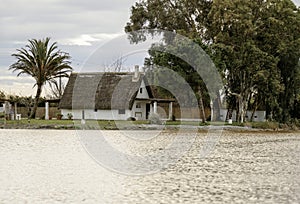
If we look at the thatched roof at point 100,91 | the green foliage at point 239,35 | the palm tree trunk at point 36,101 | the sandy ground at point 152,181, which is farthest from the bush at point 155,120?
the sandy ground at point 152,181

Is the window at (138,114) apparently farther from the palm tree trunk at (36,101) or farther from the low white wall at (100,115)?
the palm tree trunk at (36,101)

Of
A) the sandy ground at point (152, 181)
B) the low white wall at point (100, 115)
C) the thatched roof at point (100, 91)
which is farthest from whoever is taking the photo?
the thatched roof at point (100, 91)

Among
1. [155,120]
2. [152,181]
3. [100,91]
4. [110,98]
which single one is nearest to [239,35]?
[155,120]

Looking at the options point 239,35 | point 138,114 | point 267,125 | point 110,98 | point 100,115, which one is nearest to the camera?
point 239,35

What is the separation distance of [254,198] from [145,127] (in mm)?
29373

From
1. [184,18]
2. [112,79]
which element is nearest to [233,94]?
[184,18]

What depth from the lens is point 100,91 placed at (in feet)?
179

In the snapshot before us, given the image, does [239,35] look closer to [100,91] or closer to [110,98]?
[110,98]

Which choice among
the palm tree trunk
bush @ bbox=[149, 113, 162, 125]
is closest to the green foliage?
bush @ bbox=[149, 113, 162, 125]

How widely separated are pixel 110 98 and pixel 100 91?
2.17m

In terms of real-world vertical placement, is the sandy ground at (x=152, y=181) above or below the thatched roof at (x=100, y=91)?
below

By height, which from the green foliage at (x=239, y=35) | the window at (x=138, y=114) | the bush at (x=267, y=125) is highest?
the green foliage at (x=239, y=35)

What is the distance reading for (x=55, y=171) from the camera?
44.1ft

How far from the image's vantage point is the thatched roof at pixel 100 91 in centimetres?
5150
